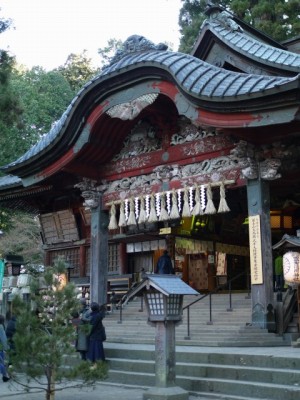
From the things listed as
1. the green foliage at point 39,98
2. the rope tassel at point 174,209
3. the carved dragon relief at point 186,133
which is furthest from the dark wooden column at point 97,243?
the green foliage at point 39,98

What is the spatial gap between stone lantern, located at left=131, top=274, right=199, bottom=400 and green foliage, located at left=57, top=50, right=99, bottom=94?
35.6 m

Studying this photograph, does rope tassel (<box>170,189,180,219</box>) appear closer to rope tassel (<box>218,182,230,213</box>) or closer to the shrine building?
the shrine building

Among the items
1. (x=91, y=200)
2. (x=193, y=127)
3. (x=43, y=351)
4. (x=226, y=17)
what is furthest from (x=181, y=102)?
(x=43, y=351)

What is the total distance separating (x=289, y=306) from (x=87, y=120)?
6994 millimetres

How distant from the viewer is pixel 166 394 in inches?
310

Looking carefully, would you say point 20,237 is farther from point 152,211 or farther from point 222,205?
point 222,205

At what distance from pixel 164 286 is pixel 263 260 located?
13.2 feet

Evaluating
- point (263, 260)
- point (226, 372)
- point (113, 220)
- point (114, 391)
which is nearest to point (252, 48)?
point (113, 220)

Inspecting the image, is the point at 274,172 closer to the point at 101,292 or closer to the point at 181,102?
the point at 181,102

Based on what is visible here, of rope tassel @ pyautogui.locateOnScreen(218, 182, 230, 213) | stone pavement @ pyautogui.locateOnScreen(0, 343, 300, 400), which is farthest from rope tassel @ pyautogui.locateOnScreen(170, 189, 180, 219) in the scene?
stone pavement @ pyautogui.locateOnScreen(0, 343, 300, 400)

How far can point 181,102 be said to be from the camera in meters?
12.1

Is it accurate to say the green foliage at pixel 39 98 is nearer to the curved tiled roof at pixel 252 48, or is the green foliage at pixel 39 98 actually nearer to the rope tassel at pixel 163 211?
the curved tiled roof at pixel 252 48

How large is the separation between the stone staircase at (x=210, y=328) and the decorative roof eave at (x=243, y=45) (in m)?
6.48

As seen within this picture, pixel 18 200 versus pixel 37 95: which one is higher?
pixel 37 95
